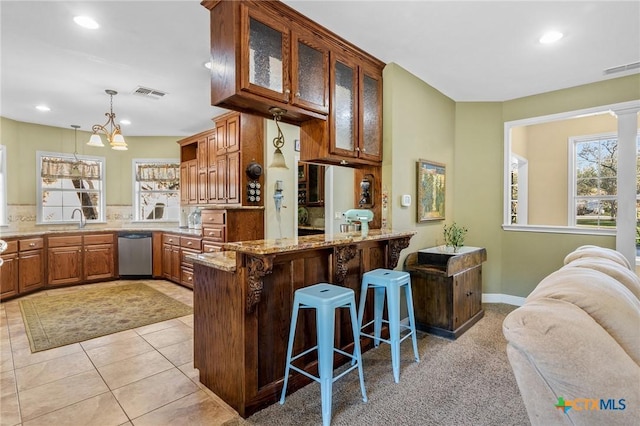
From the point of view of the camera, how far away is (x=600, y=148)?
4.89 m

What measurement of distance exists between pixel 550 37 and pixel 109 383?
4.59m

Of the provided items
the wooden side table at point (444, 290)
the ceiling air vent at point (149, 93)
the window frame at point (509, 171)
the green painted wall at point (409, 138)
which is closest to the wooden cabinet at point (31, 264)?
the ceiling air vent at point (149, 93)

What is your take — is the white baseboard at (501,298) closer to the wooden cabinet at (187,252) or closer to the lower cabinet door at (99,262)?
A: the wooden cabinet at (187,252)

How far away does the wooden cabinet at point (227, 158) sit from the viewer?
450cm

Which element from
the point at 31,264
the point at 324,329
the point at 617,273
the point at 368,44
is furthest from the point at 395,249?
the point at 31,264

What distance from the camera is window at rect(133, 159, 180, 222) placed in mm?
6527

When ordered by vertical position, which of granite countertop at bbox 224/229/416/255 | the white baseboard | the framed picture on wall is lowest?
the white baseboard

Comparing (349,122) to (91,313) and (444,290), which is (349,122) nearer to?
(444,290)

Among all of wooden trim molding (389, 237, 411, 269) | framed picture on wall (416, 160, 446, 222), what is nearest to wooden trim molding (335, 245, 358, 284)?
wooden trim molding (389, 237, 411, 269)

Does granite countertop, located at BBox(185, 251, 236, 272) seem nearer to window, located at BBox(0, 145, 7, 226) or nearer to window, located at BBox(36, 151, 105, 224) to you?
window, located at BBox(0, 145, 7, 226)

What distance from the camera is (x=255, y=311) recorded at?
2018 millimetres

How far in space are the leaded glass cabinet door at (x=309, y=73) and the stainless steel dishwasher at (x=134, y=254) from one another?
459 cm

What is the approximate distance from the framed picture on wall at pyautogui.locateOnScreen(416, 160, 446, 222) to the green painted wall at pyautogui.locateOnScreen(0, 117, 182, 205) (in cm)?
515

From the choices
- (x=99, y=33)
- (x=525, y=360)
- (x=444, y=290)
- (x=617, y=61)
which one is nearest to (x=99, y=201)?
(x=99, y=33)
